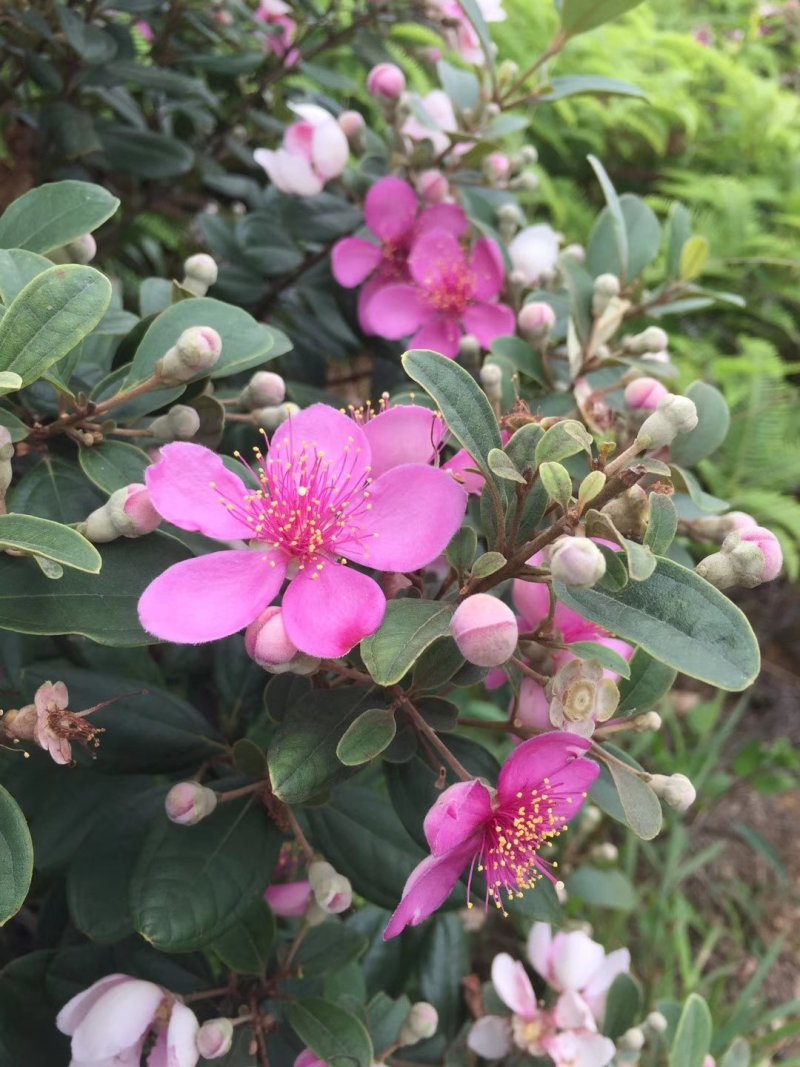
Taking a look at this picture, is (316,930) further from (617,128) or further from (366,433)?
(617,128)

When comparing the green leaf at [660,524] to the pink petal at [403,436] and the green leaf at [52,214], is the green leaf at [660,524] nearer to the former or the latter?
the pink petal at [403,436]

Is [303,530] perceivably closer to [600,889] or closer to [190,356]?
[190,356]

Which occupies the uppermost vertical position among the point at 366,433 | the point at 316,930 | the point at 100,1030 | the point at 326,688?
the point at 366,433

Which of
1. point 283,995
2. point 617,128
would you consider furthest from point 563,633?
point 617,128

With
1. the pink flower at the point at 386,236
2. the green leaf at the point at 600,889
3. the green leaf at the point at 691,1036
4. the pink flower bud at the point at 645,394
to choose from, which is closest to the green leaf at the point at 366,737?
the pink flower bud at the point at 645,394

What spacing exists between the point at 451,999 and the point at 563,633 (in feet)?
2.10

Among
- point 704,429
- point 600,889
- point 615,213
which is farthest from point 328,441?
point 600,889

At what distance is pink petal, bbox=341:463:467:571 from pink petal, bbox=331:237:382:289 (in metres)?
0.51

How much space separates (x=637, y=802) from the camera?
0.52 m

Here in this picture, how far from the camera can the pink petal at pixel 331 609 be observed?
50 cm

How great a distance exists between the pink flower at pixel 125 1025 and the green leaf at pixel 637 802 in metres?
0.33

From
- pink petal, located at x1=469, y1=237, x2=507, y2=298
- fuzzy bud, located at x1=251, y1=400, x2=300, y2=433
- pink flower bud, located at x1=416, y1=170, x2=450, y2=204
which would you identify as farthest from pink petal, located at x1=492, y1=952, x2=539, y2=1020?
pink flower bud, located at x1=416, y1=170, x2=450, y2=204

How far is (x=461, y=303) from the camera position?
3.11 ft

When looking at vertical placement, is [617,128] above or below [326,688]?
below
